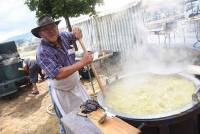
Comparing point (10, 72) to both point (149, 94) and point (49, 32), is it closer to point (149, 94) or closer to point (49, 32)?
point (49, 32)

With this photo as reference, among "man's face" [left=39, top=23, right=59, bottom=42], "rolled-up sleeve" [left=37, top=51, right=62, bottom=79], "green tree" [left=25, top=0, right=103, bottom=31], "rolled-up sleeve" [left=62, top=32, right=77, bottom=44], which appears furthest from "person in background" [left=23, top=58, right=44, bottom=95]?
"rolled-up sleeve" [left=37, top=51, right=62, bottom=79]

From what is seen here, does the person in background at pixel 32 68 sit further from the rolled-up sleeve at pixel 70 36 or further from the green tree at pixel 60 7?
the rolled-up sleeve at pixel 70 36

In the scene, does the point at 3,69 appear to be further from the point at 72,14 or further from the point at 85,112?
the point at 85,112

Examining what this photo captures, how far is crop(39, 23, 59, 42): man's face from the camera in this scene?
125 inches

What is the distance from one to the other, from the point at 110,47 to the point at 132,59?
141 cm

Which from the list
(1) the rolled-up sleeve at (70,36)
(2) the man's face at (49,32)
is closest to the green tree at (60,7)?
(1) the rolled-up sleeve at (70,36)

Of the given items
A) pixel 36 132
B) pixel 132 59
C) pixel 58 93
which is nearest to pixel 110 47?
pixel 132 59

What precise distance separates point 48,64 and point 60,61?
412 mm

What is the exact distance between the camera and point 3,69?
29.6 feet

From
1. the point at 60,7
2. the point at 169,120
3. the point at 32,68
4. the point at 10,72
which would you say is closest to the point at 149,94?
the point at 169,120

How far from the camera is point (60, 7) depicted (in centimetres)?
842

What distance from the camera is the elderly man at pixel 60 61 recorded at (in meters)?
2.96

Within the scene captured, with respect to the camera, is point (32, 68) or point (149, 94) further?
point (32, 68)

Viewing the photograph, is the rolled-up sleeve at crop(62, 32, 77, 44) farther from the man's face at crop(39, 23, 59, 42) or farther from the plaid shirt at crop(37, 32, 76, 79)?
the man's face at crop(39, 23, 59, 42)
